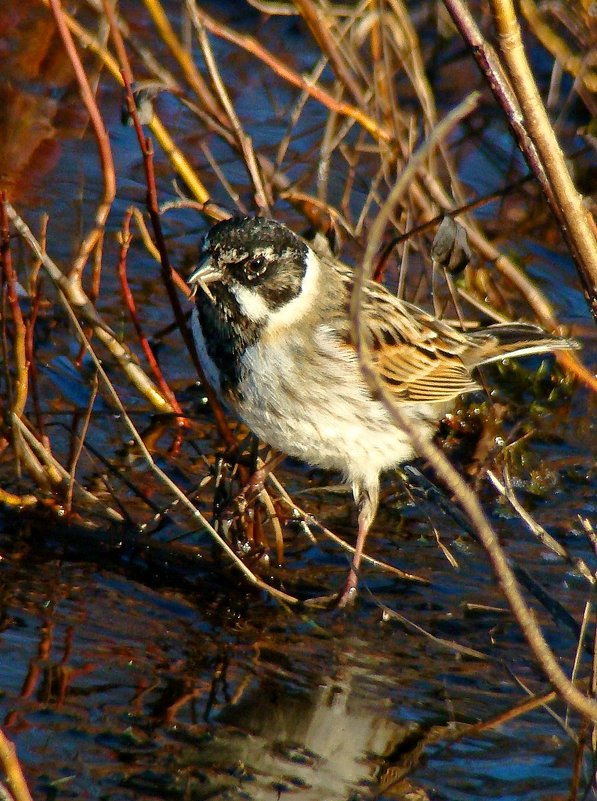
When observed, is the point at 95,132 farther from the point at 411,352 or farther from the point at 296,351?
the point at 411,352

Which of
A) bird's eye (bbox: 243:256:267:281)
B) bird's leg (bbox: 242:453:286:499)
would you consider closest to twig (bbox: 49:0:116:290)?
bird's eye (bbox: 243:256:267:281)

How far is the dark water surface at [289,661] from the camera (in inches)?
165

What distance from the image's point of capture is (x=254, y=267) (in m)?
5.11

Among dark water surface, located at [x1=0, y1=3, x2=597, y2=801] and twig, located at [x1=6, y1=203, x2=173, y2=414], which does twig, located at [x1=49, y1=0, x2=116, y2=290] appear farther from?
dark water surface, located at [x1=0, y1=3, x2=597, y2=801]

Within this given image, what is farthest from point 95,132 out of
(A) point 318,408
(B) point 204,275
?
(A) point 318,408

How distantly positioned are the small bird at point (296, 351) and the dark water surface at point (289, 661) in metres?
0.35

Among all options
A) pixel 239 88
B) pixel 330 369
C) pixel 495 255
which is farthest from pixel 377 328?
pixel 239 88

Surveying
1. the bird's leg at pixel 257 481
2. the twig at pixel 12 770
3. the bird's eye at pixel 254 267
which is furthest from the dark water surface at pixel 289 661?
the bird's eye at pixel 254 267

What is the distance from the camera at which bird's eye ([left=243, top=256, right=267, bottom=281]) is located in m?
5.07

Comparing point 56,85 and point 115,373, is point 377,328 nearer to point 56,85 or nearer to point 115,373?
point 115,373

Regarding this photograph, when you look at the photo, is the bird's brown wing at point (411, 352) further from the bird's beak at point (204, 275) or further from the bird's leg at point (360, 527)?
the bird's beak at point (204, 275)

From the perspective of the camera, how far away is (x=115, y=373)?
672 cm

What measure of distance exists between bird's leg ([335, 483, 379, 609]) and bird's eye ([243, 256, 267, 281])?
0.95 meters

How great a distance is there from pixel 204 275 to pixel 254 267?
289 millimetres
